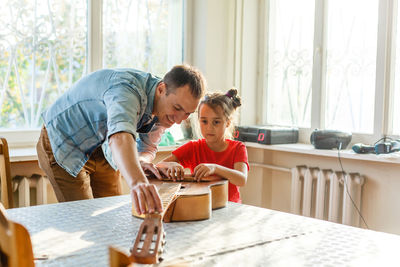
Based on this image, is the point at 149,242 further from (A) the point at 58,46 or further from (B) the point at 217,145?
(A) the point at 58,46

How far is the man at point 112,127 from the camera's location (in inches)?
45.3

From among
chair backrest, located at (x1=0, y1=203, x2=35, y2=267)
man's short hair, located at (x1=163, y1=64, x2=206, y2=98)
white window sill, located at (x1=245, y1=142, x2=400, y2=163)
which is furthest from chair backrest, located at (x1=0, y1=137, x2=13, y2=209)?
white window sill, located at (x1=245, y1=142, x2=400, y2=163)

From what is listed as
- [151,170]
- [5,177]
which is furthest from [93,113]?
[5,177]

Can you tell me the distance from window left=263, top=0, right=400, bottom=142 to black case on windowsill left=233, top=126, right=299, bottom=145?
0.52ft

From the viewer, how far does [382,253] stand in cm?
100

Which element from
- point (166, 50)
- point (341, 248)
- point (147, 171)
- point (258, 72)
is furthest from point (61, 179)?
point (258, 72)

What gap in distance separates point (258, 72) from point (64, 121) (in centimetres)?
193

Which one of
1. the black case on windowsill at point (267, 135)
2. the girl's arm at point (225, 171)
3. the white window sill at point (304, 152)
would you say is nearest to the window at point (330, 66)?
the black case on windowsill at point (267, 135)

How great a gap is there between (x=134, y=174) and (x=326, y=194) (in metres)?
1.86

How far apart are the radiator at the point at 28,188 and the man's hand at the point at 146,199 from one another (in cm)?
148

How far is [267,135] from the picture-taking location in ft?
9.05

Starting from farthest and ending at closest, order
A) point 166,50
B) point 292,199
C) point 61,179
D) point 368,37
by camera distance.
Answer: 1. point 166,50
2. point 292,199
3. point 368,37
4. point 61,179

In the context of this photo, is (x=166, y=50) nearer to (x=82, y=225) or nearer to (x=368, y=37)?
(x=368, y=37)

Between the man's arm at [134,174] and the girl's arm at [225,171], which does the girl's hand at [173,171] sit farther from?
the man's arm at [134,174]
